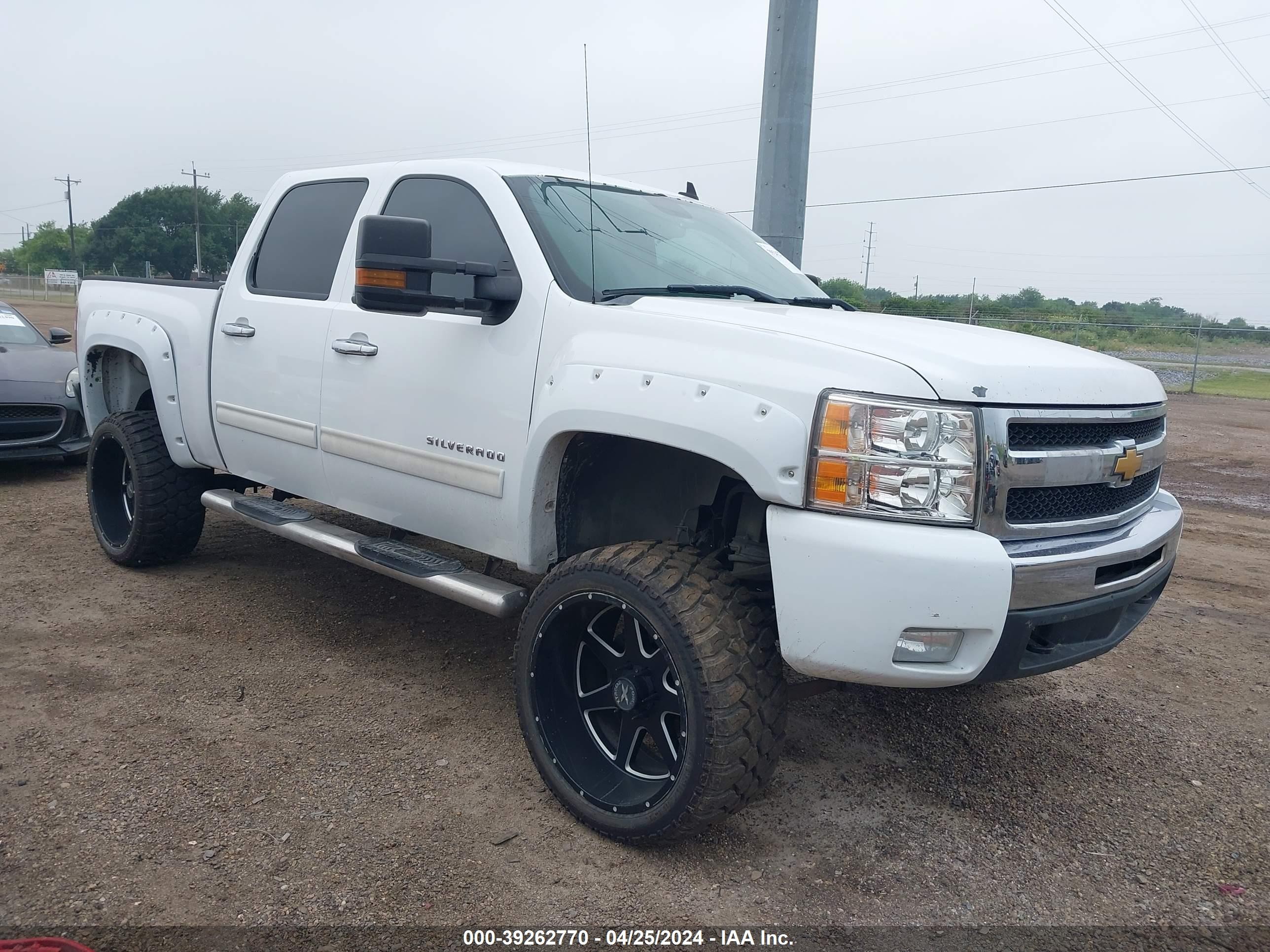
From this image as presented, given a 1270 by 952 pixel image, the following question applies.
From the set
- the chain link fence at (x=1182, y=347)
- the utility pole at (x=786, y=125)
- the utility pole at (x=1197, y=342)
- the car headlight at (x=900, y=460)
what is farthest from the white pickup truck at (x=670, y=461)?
the utility pole at (x=1197, y=342)

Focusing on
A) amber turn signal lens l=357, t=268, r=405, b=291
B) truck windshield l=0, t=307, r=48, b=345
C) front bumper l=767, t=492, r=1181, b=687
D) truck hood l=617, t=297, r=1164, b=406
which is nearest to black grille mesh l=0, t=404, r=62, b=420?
truck windshield l=0, t=307, r=48, b=345

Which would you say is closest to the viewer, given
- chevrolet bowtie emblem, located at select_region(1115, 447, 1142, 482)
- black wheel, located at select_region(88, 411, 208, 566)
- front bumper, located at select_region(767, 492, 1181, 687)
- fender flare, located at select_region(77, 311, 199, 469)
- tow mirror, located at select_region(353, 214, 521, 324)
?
front bumper, located at select_region(767, 492, 1181, 687)

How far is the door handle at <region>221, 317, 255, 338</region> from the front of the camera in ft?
14.4

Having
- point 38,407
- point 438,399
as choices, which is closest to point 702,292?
point 438,399

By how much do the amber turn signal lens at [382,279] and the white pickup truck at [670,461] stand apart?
0.04 ft

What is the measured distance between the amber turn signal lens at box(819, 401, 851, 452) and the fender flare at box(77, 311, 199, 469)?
3.60 m

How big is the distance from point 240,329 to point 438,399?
1491 mm

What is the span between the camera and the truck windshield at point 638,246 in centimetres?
337

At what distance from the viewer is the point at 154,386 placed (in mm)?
4926

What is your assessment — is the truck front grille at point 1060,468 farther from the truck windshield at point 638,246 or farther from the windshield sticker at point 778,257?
the windshield sticker at point 778,257

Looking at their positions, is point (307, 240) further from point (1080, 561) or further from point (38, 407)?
point (38, 407)

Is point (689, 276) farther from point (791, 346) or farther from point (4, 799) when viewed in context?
point (4, 799)

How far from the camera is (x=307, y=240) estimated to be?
4383 mm

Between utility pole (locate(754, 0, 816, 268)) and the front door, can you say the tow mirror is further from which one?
utility pole (locate(754, 0, 816, 268))
